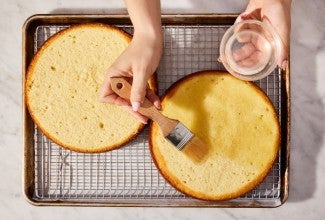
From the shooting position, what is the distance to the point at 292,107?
4.05ft

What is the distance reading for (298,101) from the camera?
123 cm

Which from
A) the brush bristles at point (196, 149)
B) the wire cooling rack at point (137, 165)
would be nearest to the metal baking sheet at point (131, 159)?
the wire cooling rack at point (137, 165)

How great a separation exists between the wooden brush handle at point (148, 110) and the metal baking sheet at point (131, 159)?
120mm

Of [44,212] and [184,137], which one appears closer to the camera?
[184,137]

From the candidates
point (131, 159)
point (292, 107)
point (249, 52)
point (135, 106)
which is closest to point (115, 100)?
point (135, 106)

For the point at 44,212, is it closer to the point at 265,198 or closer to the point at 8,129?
the point at 8,129

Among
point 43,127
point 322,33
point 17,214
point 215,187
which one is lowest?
point 17,214

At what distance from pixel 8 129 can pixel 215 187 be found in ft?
1.59

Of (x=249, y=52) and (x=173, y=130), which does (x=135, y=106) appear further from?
(x=249, y=52)

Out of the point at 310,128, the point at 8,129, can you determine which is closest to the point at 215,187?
the point at 310,128

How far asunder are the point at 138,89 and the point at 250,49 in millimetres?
262

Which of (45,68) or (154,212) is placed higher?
(45,68)

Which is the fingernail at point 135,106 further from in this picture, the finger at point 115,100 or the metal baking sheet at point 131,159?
the metal baking sheet at point 131,159

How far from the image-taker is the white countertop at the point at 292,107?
4.03ft
